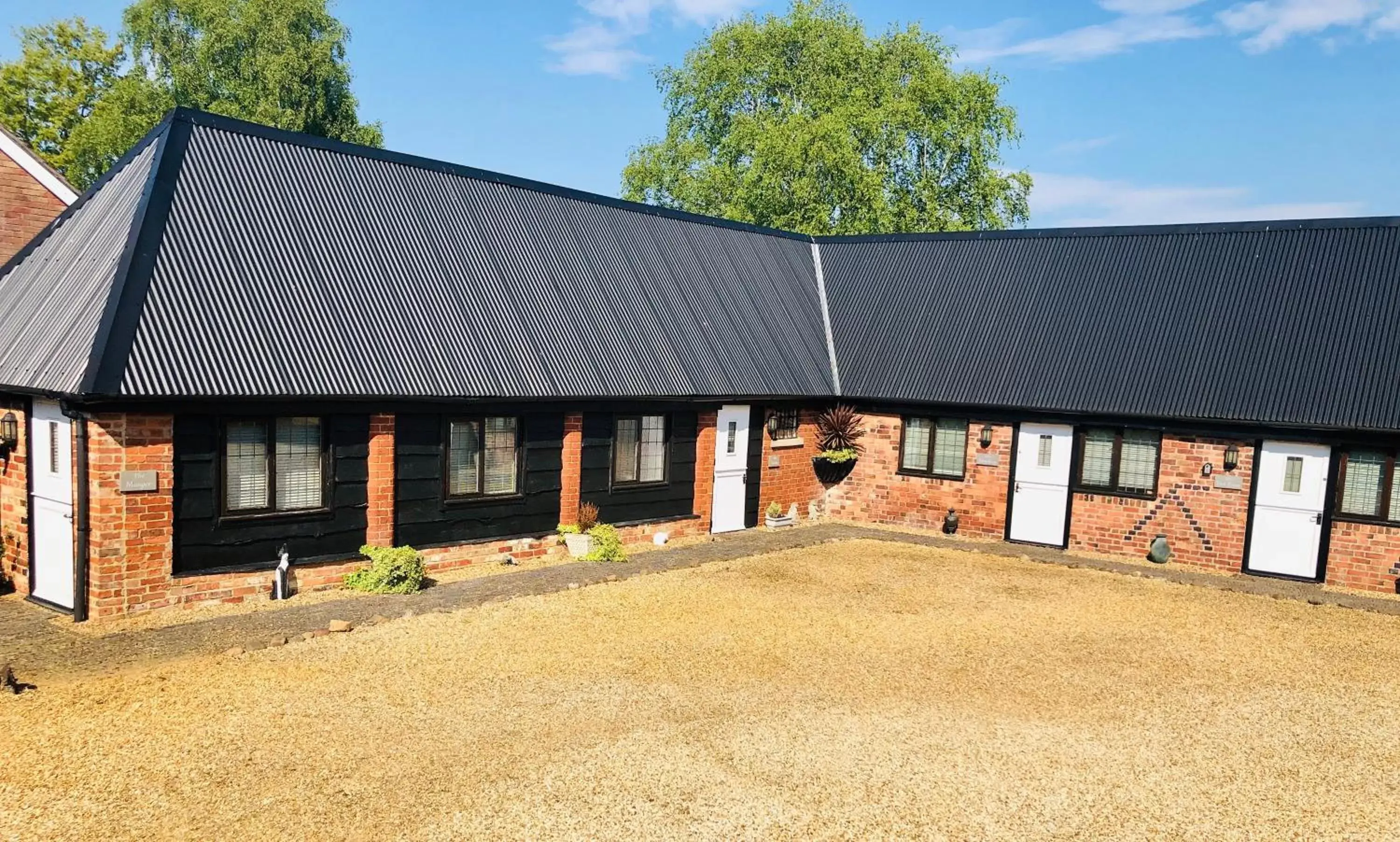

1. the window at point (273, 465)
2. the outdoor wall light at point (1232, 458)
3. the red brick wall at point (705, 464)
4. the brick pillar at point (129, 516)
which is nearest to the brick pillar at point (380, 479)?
the window at point (273, 465)

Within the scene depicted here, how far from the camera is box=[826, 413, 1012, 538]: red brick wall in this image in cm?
1934

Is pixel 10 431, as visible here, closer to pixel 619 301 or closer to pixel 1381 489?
pixel 619 301

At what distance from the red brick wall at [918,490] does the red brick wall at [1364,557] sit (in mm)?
5595

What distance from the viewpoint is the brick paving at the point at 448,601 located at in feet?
32.8

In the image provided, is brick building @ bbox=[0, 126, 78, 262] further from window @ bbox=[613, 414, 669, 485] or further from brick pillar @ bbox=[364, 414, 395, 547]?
window @ bbox=[613, 414, 669, 485]

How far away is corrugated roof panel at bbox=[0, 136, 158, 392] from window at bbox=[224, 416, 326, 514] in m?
1.93

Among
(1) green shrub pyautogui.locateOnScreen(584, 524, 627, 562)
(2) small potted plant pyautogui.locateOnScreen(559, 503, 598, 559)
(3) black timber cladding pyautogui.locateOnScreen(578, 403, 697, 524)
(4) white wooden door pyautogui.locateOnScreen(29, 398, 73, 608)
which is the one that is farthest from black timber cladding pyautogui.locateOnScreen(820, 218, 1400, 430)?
(4) white wooden door pyautogui.locateOnScreen(29, 398, 73, 608)

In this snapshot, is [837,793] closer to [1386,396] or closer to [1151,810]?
[1151,810]

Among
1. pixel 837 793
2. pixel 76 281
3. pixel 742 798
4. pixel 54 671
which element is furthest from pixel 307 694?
pixel 76 281

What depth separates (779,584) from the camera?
48.6 feet

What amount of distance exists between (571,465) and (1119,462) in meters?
10.4

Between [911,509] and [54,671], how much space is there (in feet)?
51.0

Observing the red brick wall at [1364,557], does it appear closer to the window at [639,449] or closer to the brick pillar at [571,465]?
the window at [639,449]

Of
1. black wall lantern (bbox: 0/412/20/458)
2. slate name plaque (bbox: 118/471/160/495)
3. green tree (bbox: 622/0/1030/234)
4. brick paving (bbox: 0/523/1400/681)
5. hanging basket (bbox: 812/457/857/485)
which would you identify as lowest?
brick paving (bbox: 0/523/1400/681)
